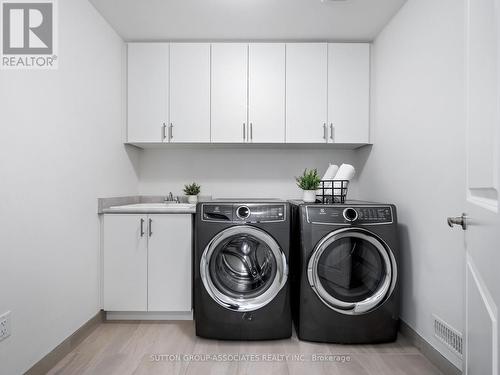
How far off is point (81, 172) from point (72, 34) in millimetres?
890

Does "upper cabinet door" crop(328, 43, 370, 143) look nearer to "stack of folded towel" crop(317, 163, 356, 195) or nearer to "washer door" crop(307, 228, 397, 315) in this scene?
"stack of folded towel" crop(317, 163, 356, 195)

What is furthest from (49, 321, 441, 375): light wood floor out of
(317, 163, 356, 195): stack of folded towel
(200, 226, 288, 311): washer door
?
(317, 163, 356, 195): stack of folded towel

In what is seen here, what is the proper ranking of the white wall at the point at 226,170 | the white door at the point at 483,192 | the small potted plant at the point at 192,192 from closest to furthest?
the white door at the point at 483,192 → the small potted plant at the point at 192,192 → the white wall at the point at 226,170

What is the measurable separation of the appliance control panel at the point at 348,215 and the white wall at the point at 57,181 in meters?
1.54

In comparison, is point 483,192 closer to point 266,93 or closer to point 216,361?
point 216,361

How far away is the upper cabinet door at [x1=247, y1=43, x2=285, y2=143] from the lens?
8.25 ft

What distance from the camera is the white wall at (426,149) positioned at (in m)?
1.53

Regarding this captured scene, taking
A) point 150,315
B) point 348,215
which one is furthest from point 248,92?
point 150,315

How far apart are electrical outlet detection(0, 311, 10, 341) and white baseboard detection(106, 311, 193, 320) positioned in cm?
92

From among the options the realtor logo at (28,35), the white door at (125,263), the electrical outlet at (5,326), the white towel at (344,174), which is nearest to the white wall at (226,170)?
the white towel at (344,174)

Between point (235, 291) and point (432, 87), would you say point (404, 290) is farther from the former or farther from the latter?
point (432, 87)

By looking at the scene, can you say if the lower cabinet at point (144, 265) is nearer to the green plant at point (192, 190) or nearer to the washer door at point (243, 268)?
the washer door at point (243, 268)

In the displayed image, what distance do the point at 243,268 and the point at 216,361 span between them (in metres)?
0.58

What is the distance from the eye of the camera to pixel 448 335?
5.18ft
